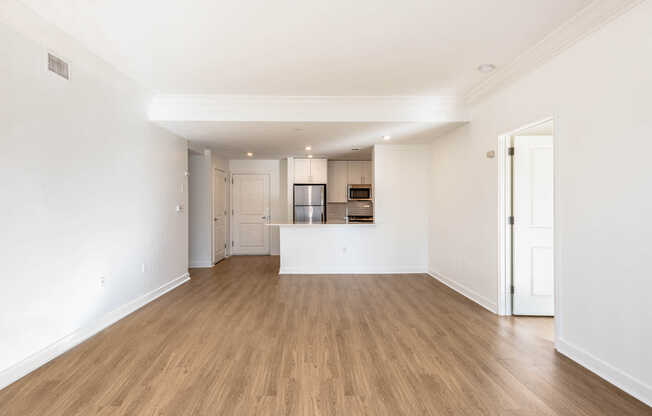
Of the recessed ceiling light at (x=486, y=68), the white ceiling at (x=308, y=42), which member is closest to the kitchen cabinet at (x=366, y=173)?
the white ceiling at (x=308, y=42)

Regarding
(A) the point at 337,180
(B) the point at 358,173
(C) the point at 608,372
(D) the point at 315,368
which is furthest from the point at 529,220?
(A) the point at 337,180

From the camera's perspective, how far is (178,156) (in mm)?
4871

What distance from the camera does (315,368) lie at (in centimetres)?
239

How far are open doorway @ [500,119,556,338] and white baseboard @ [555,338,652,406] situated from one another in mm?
879

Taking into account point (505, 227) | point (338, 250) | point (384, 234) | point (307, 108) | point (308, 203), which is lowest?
point (338, 250)

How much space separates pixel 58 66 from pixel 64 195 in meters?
1.07

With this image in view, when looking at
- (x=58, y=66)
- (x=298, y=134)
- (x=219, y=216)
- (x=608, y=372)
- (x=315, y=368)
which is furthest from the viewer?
(x=219, y=216)

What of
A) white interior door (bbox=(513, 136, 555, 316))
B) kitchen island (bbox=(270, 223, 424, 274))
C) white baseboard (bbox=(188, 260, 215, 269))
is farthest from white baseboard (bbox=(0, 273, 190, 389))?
white interior door (bbox=(513, 136, 555, 316))

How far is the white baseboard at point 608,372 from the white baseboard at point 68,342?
13.5ft

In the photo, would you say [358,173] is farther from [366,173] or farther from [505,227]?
[505,227]

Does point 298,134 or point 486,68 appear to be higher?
point 486,68

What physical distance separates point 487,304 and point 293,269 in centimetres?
321

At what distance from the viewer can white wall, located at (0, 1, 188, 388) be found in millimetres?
2248

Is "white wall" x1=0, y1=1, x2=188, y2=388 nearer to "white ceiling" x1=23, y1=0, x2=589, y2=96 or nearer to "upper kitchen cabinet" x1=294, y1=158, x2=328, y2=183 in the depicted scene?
"white ceiling" x1=23, y1=0, x2=589, y2=96
